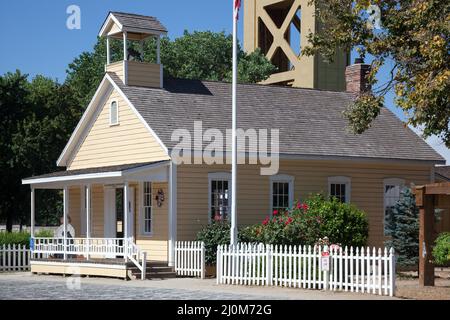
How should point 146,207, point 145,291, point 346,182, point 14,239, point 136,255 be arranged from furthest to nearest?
point 14,239 < point 346,182 < point 146,207 < point 136,255 < point 145,291

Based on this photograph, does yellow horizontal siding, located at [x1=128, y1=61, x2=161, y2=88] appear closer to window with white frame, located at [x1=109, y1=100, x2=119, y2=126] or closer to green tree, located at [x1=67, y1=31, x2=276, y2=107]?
window with white frame, located at [x1=109, y1=100, x2=119, y2=126]

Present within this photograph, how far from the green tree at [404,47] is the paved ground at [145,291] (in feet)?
15.1

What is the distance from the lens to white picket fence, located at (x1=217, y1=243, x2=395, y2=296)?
2006 cm

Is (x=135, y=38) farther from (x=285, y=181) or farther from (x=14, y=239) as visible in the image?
(x=14, y=239)

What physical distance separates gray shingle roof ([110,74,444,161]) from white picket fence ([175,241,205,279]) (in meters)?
3.03

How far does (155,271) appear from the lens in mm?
26031

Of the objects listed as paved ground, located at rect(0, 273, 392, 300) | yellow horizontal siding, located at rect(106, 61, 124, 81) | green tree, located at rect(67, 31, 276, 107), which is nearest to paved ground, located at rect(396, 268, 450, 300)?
paved ground, located at rect(0, 273, 392, 300)

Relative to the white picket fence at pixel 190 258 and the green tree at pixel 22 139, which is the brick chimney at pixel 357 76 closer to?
the white picket fence at pixel 190 258

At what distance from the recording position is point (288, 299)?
18.8m

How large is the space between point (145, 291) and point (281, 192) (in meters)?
9.41

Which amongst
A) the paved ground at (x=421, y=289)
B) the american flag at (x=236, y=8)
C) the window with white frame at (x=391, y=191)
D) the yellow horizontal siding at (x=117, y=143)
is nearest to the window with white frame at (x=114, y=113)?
the yellow horizontal siding at (x=117, y=143)

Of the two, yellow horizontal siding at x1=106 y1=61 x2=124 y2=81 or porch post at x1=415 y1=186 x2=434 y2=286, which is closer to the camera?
porch post at x1=415 y1=186 x2=434 y2=286

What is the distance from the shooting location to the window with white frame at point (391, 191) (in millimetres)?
31359

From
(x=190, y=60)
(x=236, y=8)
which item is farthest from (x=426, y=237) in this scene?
(x=190, y=60)
